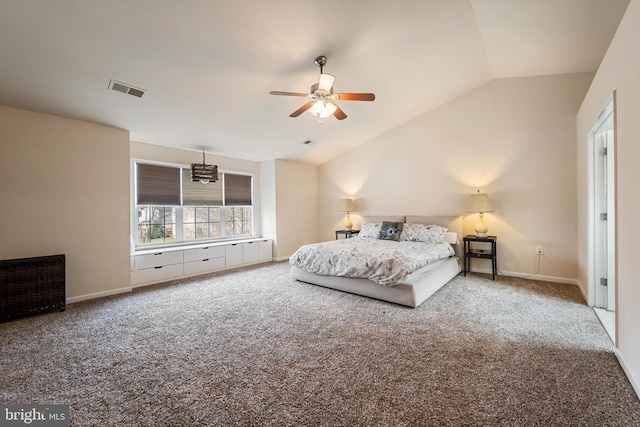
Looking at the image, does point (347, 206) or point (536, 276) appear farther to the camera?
Answer: point (347, 206)

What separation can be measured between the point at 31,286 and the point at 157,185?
7.50ft

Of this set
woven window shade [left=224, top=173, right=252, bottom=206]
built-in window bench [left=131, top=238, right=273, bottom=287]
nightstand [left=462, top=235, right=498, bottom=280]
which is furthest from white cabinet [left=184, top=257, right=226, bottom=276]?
nightstand [left=462, top=235, right=498, bottom=280]

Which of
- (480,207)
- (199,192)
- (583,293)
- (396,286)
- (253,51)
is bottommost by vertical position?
(583,293)

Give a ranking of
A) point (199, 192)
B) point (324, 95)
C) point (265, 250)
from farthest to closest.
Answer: point (265, 250), point (199, 192), point (324, 95)

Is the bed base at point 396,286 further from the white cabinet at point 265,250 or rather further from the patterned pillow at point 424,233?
the white cabinet at point 265,250

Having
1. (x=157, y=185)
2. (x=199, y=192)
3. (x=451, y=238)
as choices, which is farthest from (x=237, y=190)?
(x=451, y=238)

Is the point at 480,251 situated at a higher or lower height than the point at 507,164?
lower

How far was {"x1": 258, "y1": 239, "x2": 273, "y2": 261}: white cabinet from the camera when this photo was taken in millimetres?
5973

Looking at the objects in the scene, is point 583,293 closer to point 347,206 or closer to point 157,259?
point 347,206

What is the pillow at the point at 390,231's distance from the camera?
16.4 feet

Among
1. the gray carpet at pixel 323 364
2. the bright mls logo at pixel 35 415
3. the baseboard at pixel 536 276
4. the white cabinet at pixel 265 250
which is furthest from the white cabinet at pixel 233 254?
the baseboard at pixel 536 276

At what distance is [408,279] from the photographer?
3.27 meters

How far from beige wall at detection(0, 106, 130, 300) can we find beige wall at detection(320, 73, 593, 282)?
4922 mm

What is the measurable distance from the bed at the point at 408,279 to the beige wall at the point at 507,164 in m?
0.31
